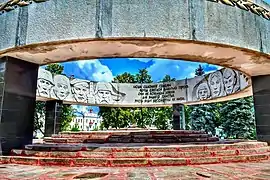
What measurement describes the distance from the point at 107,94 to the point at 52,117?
140 inches

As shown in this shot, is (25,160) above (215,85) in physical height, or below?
below

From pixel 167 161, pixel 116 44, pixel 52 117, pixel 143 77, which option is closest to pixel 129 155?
pixel 167 161

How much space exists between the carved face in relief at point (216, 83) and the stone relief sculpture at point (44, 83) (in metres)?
8.40

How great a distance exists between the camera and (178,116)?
49.5 feet

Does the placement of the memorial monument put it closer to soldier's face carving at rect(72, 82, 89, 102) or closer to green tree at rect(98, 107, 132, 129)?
soldier's face carving at rect(72, 82, 89, 102)

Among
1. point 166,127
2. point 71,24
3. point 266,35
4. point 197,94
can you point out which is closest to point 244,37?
point 266,35

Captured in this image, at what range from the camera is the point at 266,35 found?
512 centimetres

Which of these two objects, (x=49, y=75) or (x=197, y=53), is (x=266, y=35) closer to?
(x=197, y=53)

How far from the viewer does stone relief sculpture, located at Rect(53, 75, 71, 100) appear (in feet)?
41.7

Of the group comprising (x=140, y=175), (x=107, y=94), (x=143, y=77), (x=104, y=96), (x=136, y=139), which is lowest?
(x=140, y=175)

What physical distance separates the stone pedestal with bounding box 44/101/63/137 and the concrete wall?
9371 millimetres

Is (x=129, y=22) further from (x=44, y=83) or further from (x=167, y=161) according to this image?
(x=44, y=83)

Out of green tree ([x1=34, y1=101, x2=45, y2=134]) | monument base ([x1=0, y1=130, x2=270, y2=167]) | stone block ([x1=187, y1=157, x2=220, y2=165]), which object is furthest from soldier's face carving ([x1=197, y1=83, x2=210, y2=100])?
green tree ([x1=34, y1=101, x2=45, y2=134])

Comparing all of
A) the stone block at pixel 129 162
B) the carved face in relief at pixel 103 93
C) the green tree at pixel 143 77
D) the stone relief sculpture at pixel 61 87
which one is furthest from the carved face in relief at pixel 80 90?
the green tree at pixel 143 77
